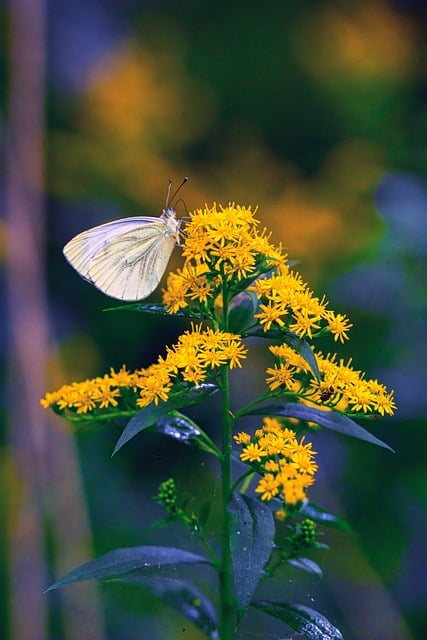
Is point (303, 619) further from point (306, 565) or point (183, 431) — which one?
point (183, 431)

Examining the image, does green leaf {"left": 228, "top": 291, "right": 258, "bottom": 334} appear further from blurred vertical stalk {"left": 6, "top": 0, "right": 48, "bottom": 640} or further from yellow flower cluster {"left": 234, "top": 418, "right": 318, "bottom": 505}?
blurred vertical stalk {"left": 6, "top": 0, "right": 48, "bottom": 640}

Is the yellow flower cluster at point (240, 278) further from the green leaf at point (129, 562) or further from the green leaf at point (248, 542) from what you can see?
the green leaf at point (129, 562)

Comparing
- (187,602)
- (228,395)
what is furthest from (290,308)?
(187,602)

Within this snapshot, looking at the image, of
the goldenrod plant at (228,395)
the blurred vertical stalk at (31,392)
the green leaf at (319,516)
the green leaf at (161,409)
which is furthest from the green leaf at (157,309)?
the blurred vertical stalk at (31,392)

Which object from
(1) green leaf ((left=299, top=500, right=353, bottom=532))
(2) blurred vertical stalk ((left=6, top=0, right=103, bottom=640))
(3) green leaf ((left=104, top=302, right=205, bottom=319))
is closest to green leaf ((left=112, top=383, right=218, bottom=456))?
(3) green leaf ((left=104, top=302, right=205, bottom=319))

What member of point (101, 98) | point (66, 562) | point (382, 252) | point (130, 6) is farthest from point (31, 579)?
point (130, 6)

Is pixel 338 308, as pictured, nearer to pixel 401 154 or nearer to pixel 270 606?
pixel 401 154
